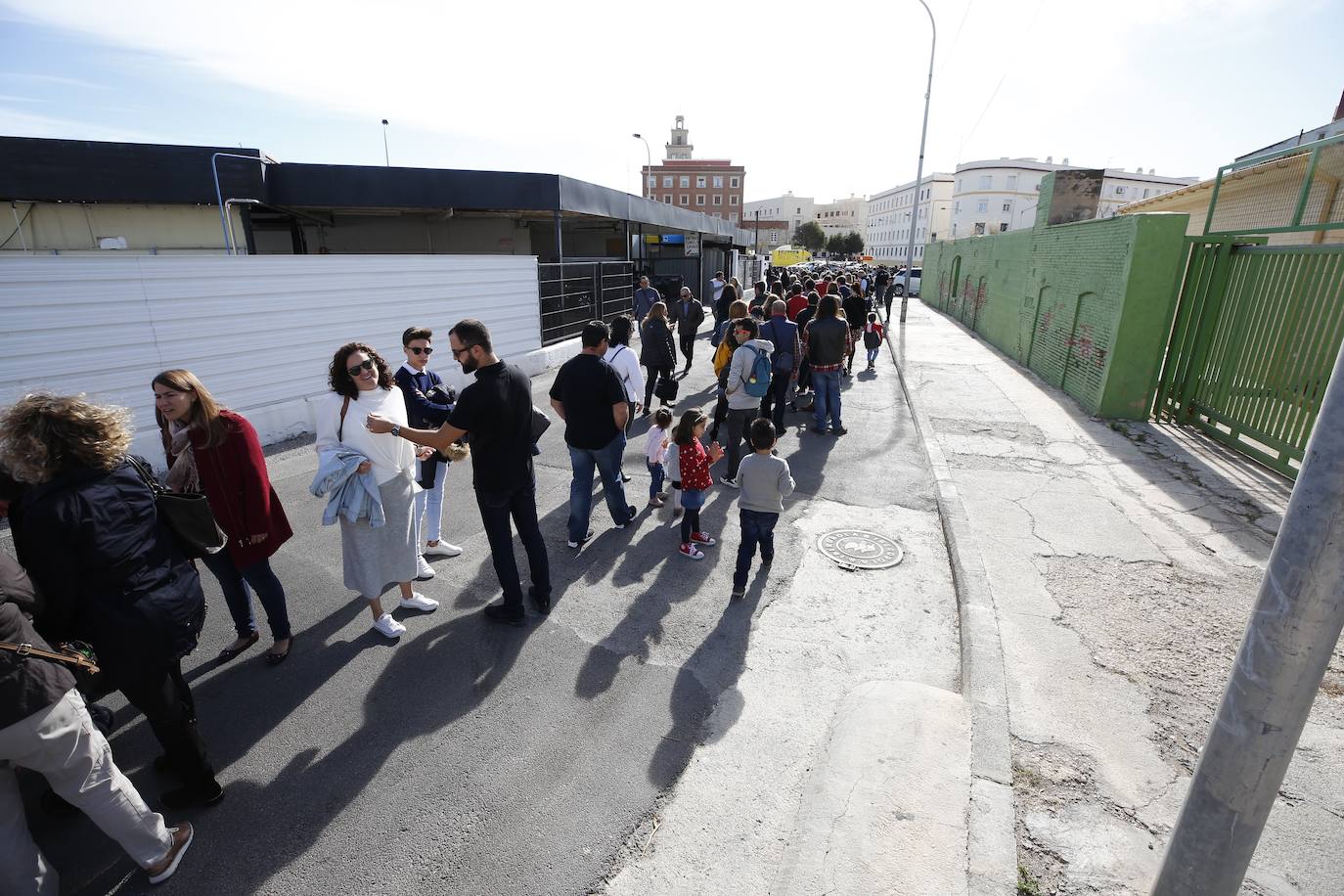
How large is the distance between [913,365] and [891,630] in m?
11.2

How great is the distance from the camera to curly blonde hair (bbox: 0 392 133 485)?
7.54 feet

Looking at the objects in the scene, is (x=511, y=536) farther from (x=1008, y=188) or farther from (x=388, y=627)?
(x=1008, y=188)

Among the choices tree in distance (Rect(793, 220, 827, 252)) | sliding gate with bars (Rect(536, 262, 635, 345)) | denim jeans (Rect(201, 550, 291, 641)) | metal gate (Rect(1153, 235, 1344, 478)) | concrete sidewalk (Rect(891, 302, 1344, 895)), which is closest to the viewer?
concrete sidewalk (Rect(891, 302, 1344, 895))

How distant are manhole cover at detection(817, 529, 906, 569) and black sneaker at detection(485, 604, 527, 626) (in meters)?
2.60

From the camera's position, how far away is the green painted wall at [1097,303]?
889cm

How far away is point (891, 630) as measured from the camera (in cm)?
432

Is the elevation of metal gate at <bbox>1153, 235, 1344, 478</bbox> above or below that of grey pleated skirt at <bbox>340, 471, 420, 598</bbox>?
above

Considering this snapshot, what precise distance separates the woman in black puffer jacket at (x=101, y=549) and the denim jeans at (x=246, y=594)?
3.38ft

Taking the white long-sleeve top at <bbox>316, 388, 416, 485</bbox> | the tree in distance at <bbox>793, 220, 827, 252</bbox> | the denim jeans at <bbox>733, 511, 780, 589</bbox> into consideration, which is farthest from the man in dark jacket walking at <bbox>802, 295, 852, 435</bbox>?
the tree in distance at <bbox>793, 220, 827, 252</bbox>

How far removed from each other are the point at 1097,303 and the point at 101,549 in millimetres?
12250

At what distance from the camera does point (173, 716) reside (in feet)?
8.89

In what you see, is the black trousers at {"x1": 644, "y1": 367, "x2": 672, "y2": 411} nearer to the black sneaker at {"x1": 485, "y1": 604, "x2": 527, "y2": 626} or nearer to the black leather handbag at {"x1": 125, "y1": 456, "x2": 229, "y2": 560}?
the black sneaker at {"x1": 485, "y1": 604, "x2": 527, "y2": 626}

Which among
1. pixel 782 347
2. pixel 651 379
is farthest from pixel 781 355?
pixel 651 379

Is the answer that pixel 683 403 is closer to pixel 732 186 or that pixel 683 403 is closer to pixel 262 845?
pixel 262 845
